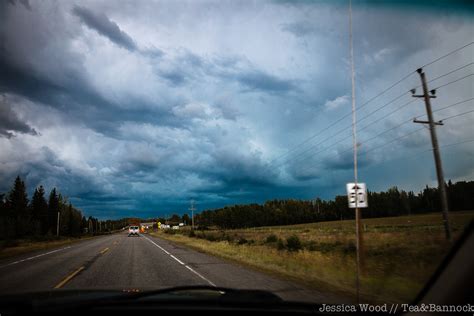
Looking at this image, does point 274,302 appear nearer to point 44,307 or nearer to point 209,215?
point 44,307

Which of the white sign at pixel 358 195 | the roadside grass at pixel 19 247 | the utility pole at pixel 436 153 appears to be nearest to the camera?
the white sign at pixel 358 195

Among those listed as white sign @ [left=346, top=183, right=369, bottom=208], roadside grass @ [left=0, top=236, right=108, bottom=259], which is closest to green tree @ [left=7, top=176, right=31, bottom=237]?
roadside grass @ [left=0, top=236, right=108, bottom=259]

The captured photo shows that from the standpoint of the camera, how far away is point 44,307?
3268mm

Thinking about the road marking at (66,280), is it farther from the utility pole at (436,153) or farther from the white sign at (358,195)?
the utility pole at (436,153)

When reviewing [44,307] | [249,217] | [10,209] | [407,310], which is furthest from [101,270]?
[249,217]

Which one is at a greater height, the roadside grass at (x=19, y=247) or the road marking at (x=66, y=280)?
the road marking at (x=66, y=280)

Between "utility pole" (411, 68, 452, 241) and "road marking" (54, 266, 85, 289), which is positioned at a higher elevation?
"utility pole" (411, 68, 452, 241)

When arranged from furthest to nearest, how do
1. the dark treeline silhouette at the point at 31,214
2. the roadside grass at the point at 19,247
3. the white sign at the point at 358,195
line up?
the dark treeline silhouette at the point at 31,214 → the roadside grass at the point at 19,247 → the white sign at the point at 358,195

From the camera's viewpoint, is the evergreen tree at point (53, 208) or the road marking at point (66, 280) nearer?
the road marking at point (66, 280)

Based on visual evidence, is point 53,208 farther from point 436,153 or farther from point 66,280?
point 436,153

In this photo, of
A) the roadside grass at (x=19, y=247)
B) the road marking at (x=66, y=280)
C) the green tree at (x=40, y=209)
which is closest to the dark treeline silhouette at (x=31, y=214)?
the green tree at (x=40, y=209)

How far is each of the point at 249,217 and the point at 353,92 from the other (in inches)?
6165

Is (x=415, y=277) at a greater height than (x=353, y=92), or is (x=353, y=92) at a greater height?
(x=353, y=92)

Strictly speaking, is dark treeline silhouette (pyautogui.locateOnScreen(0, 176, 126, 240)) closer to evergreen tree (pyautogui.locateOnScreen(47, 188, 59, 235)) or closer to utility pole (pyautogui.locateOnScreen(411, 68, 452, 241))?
evergreen tree (pyautogui.locateOnScreen(47, 188, 59, 235))
